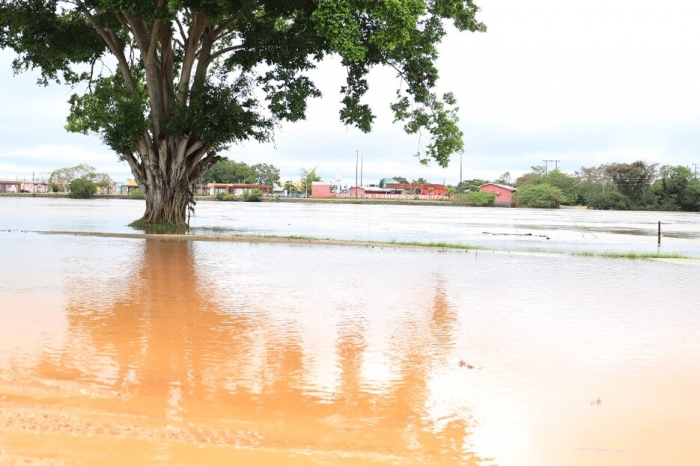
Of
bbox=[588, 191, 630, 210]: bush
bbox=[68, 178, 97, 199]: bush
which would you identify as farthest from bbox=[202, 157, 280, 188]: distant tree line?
bbox=[588, 191, 630, 210]: bush

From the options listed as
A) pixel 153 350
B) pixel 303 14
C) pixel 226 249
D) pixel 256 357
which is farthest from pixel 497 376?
pixel 303 14

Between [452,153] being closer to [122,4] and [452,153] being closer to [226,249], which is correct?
[226,249]

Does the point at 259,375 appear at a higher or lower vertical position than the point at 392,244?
lower

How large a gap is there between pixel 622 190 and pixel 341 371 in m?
110

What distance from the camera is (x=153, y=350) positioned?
21.5 feet

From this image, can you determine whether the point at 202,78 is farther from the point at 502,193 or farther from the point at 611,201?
the point at 502,193

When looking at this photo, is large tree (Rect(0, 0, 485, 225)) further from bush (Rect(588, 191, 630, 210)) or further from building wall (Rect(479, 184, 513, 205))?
building wall (Rect(479, 184, 513, 205))

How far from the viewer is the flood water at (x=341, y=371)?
4293 millimetres

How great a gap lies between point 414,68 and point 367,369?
20963 mm

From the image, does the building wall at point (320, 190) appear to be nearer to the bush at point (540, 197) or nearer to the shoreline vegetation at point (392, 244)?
the bush at point (540, 197)

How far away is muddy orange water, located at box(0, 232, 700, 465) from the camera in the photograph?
4289 millimetres

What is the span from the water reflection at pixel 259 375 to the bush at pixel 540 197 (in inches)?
3950

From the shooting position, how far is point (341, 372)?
5.99 metres

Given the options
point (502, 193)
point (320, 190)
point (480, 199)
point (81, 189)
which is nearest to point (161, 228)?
point (81, 189)
